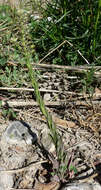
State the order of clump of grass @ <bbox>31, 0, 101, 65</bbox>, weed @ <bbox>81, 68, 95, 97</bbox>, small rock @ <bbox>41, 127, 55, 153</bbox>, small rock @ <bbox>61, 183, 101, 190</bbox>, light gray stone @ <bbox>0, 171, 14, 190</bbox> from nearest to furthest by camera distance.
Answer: small rock @ <bbox>61, 183, 101, 190</bbox> < light gray stone @ <bbox>0, 171, 14, 190</bbox> < small rock @ <bbox>41, 127, 55, 153</bbox> < weed @ <bbox>81, 68, 95, 97</bbox> < clump of grass @ <bbox>31, 0, 101, 65</bbox>

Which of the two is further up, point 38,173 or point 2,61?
point 2,61

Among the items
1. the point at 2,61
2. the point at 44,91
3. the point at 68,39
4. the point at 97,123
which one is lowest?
the point at 97,123

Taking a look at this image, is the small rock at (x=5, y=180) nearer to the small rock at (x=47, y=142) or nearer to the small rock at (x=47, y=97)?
the small rock at (x=47, y=142)

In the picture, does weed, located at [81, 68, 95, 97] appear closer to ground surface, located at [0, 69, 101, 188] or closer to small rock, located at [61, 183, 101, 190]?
ground surface, located at [0, 69, 101, 188]

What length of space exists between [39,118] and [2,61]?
2.24 ft

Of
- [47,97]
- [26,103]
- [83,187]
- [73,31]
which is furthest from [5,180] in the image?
[73,31]

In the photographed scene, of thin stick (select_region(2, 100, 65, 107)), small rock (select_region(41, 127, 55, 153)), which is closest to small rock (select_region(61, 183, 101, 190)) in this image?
small rock (select_region(41, 127, 55, 153))

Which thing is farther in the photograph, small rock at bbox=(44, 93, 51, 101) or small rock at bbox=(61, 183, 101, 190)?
small rock at bbox=(44, 93, 51, 101)

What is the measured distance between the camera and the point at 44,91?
2125 millimetres

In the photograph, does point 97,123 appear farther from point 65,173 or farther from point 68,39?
point 68,39

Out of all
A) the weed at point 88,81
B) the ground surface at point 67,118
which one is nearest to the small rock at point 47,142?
the ground surface at point 67,118

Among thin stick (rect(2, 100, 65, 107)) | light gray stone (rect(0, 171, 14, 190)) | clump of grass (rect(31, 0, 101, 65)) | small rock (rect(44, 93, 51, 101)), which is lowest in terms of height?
light gray stone (rect(0, 171, 14, 190))

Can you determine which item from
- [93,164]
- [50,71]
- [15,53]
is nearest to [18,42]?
[15,53]

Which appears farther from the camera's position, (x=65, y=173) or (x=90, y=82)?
(x=90, y=82)
